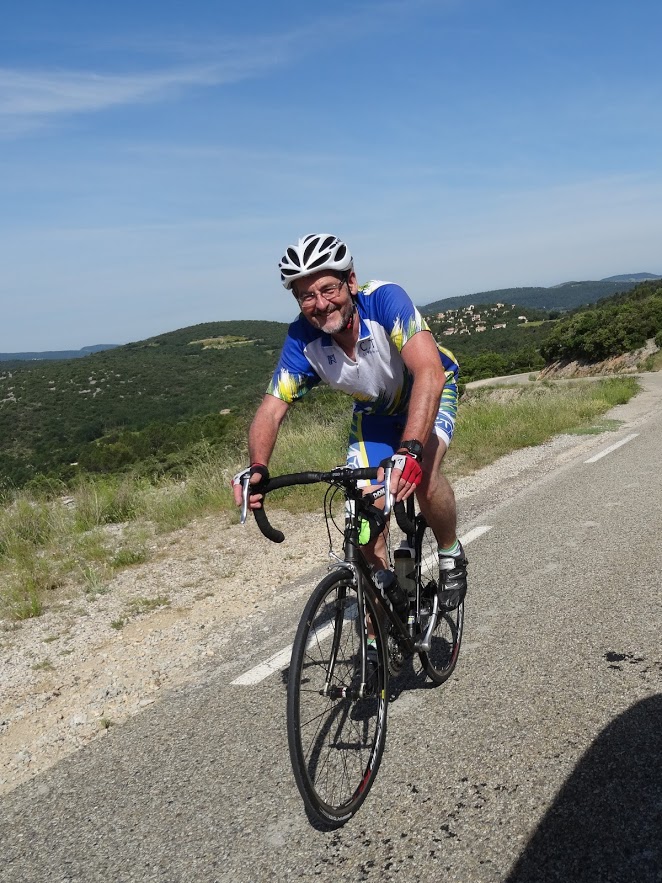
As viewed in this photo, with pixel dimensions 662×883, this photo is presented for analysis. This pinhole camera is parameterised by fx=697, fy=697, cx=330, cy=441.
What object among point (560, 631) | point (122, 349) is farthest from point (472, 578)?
point (122, 349)

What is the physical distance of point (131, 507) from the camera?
8.80m

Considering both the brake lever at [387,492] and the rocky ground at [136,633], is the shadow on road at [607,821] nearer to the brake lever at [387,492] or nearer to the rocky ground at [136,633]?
the brake lever at [387,492]

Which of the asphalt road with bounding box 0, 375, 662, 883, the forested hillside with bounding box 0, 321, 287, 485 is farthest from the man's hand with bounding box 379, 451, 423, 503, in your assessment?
the forested hillside with bounding box 0, 321, 287, 485

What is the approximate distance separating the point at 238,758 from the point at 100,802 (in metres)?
0.59

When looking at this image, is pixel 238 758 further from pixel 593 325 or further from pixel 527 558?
pixel 593 325

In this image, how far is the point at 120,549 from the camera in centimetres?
702

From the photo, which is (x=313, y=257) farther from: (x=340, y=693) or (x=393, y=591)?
(x=340, y=693)

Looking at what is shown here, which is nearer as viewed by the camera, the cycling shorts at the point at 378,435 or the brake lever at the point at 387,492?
the brake lever at the point at 387,492

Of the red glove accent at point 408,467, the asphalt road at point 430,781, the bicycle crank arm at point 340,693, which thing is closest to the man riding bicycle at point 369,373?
the red glove accent at point 408,467

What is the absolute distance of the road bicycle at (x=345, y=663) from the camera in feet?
8.22

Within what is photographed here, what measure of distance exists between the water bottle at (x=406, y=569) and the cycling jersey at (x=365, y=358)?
72cm

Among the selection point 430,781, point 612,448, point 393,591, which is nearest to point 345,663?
point 393,591

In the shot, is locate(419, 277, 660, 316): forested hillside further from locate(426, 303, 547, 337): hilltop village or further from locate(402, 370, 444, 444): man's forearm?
locate(402, 370, 444, 444): man's forearm

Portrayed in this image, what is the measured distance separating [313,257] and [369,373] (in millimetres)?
635
